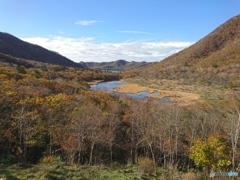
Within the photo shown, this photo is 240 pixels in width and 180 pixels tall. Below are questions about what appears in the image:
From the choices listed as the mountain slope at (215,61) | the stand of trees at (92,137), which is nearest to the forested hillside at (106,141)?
the stand of trees at (92,137)

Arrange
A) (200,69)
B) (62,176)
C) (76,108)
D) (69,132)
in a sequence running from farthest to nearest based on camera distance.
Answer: (200,69), (76,108), (69,132), (62,176)

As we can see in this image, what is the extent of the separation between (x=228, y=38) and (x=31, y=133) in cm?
13519

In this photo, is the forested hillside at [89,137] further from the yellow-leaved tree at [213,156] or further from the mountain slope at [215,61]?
the mountain slope at [215,61]

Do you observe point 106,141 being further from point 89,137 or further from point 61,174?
point 61,174

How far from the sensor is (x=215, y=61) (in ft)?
368

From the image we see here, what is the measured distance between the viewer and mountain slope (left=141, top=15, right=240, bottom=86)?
95.7 metres

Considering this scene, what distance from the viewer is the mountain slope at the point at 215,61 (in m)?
95.7

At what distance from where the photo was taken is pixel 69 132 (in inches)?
998

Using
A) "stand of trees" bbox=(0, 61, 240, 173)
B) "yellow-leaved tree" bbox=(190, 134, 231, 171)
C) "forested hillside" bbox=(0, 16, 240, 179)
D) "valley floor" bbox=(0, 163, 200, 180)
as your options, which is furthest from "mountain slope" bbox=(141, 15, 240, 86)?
"valley floor" bbox=(0, 163, 200, 180)

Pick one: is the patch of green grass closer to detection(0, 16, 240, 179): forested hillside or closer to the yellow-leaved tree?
detection(0, 16, 240, 179): forested hillside

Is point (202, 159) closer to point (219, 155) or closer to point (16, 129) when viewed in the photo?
point (219, 155)

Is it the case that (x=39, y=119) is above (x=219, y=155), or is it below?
above

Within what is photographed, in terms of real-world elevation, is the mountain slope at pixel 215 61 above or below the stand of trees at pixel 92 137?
above

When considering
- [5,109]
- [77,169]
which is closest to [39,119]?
[5,109]
